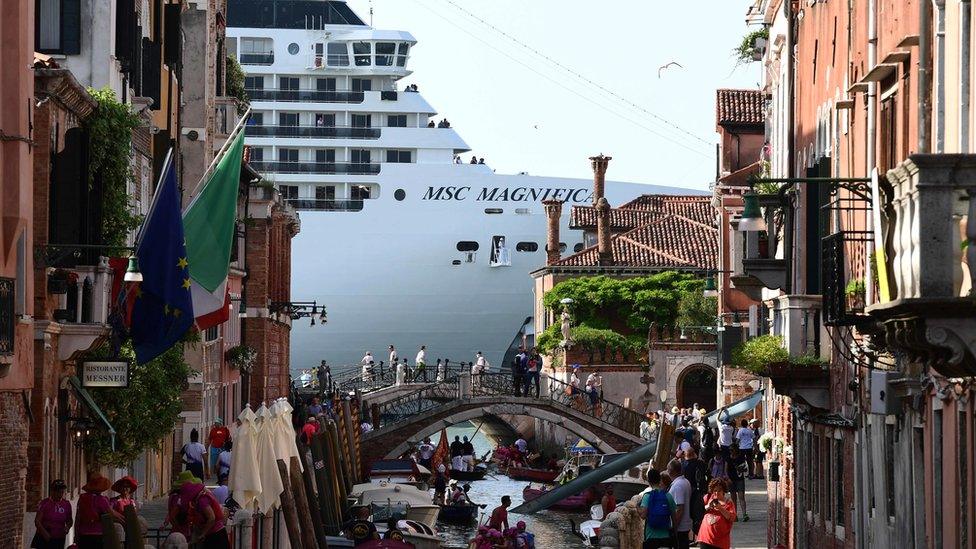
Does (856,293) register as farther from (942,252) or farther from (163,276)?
(942,252)

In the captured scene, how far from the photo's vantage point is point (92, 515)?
16516mm

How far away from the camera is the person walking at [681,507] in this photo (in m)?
20.5

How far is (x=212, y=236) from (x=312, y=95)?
68.9 m

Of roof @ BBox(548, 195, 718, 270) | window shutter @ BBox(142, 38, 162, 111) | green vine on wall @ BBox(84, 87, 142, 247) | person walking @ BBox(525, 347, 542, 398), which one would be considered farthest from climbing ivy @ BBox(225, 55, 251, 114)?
roof @ BBox(548, 195, 718, 270)

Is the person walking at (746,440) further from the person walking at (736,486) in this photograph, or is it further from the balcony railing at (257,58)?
the balcony railing at (257,58)

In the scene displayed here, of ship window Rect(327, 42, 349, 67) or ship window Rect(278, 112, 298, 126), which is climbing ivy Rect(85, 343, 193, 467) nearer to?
ship window Rect(278, 112, 298, 126)

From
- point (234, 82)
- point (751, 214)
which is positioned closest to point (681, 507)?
point (751, 214)

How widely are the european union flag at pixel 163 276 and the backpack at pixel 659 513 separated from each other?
4748 mm

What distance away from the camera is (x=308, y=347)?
8994 cm

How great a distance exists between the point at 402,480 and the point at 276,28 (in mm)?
47531

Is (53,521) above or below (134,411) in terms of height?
below

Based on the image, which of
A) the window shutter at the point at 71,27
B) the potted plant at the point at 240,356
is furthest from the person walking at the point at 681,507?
the potted plant at the point at 240,356

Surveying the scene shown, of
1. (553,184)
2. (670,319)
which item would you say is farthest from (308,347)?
(670,319)

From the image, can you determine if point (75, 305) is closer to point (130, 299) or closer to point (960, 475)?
point (130, 299)
